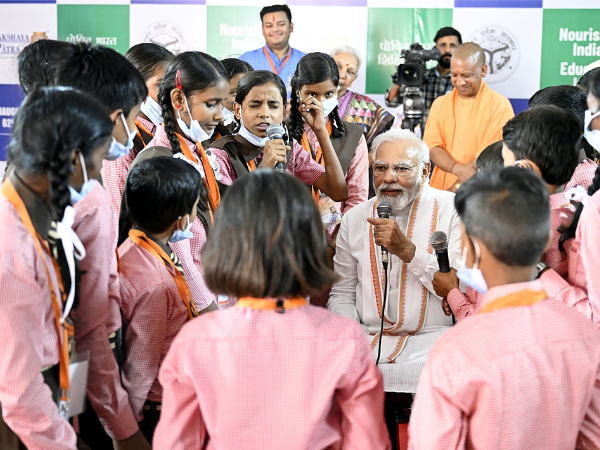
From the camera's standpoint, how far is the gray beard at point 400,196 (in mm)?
2926

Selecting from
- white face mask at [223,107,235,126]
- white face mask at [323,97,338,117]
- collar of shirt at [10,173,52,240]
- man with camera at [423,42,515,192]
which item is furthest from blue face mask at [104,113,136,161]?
man with camera at [423,42,515,192]

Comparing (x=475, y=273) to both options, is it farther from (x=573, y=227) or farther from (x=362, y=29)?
(x=362, y=29)

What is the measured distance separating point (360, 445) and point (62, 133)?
990mm

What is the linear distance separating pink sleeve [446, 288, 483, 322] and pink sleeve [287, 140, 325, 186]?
114 centimetres

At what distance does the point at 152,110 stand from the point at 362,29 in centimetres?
343

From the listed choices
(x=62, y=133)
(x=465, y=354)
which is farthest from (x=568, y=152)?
(x=62, y=133)

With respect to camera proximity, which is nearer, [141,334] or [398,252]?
[141,334]

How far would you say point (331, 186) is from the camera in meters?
3.43

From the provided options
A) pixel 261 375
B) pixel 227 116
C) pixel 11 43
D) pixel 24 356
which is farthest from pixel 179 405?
pixel 11 43

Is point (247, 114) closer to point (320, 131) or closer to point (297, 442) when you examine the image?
point (320, 131)

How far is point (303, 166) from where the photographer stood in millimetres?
3291

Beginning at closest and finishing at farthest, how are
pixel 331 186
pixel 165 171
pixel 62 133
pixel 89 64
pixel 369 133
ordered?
pixel 62 133 → pixel 89 64 → pixel 165 171 → pixel 331 186 → pixel 369 133

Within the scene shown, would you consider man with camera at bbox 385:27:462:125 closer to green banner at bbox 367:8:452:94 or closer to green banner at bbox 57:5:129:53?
green banner at bbox 367:8:452:94

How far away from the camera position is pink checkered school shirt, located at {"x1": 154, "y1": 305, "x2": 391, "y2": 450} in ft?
4.64
